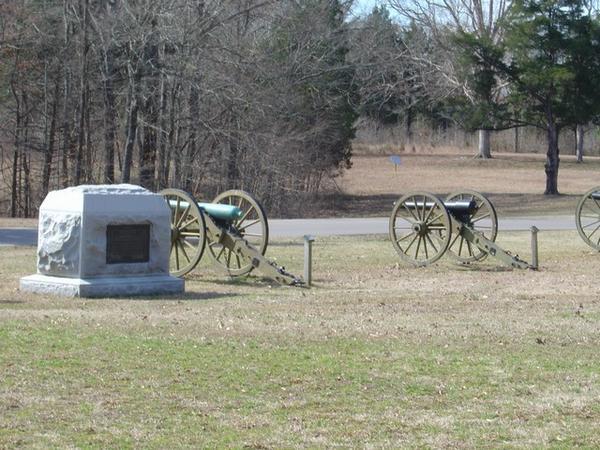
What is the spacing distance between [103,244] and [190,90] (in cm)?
2300

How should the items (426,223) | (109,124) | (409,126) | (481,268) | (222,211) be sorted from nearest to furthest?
(222,211) → (481,268) → (426,223) → (109,124) → (409,126)

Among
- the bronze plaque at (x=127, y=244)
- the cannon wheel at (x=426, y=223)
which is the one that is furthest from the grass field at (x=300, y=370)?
the cannon wheel at (x=426, y=223)

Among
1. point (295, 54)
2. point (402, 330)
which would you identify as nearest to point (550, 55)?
point (295, 54)

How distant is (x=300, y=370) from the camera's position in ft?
31.0

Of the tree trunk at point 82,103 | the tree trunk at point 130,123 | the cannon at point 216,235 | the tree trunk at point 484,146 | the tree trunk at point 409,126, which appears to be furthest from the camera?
the tree trunk at point 409,126

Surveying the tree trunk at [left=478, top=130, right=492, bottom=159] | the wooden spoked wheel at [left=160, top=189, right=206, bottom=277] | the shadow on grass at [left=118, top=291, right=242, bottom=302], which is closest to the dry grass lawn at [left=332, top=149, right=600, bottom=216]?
the tree trunk at [left=478, top=130, right=492, bottom=159]

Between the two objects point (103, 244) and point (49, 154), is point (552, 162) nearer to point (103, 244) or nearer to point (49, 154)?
point (49, 154)

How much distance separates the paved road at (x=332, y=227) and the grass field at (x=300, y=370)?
327 inches

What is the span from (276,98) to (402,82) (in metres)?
26.9

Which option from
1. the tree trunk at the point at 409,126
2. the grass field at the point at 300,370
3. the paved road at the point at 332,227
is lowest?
the grass field at the point at 300,370

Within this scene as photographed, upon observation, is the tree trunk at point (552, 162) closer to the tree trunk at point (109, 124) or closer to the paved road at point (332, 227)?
the paved road at point (332, 227)

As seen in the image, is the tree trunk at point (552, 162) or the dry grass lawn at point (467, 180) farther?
the tree trunk at point (552, 162)

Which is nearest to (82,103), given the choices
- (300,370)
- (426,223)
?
(426,223)

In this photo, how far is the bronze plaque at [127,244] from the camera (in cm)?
1431
